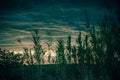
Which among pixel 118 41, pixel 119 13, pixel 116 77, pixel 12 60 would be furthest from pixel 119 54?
pixel 12 60

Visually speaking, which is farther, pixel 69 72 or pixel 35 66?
pixel 35 66

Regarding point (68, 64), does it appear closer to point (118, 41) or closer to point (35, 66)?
point (35, 66)

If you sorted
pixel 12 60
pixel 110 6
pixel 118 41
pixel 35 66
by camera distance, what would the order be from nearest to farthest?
pixel 118 41 < pixel 110 6 < pixel 35 66 < pixel 12 60

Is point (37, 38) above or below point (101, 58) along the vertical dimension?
above

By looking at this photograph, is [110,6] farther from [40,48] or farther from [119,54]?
[40,48]

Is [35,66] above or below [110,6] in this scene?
below

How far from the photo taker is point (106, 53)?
26.1ft

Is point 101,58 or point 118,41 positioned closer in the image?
point 118,41

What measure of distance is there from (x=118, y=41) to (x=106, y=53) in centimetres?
84

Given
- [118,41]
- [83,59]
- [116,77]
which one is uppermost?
[118,41]

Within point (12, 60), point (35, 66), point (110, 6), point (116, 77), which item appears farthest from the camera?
point (12, 60)

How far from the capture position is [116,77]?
677 cm

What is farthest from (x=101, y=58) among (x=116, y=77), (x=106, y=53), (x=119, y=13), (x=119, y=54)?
(x=119, y=13)

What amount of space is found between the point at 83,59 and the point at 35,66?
2.34 meters
